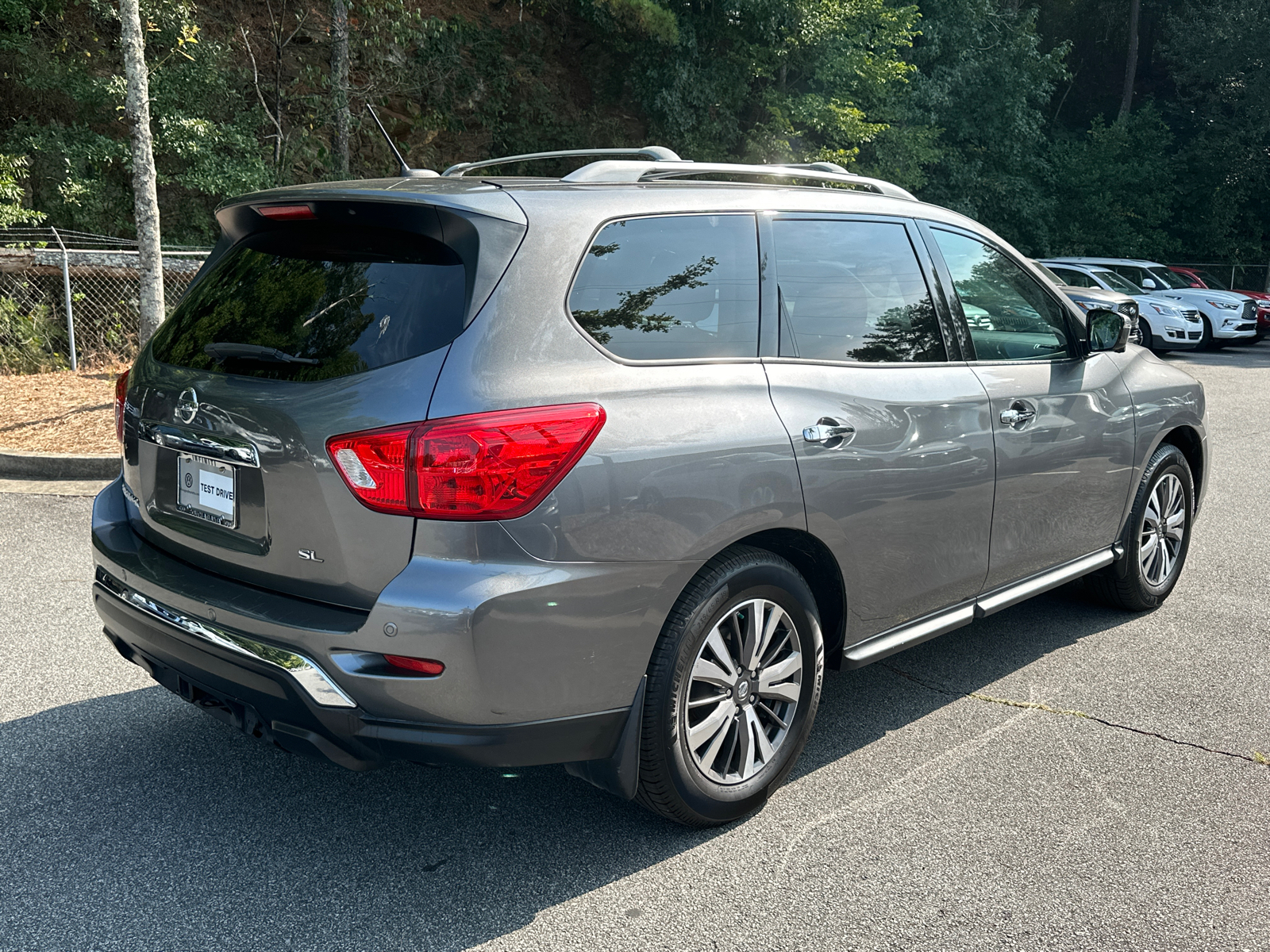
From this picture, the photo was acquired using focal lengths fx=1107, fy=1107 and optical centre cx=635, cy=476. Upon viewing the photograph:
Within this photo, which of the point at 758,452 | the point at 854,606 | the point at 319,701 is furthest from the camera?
the point at 854,606

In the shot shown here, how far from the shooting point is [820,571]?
3498 millimetres

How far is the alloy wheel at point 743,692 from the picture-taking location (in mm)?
3137

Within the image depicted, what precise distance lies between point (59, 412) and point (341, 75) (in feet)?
34.8

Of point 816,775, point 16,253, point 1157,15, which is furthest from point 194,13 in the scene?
point 1157,15

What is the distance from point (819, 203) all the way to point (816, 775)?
188 centimetres

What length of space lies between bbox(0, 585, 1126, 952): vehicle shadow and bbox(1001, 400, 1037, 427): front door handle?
113 cm

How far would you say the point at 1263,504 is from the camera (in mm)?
7570

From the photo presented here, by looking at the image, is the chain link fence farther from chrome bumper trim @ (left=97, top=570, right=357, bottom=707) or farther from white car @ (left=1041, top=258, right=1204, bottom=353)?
white car @ (left=1041, top=258, right=1204, bottom=353)

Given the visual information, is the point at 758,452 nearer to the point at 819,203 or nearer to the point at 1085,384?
the point at 819,203

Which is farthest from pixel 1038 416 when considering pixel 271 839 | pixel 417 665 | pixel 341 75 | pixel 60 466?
pixel 341 75

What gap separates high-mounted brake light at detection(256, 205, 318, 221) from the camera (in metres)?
3.13

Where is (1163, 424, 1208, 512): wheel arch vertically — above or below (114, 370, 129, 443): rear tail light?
below

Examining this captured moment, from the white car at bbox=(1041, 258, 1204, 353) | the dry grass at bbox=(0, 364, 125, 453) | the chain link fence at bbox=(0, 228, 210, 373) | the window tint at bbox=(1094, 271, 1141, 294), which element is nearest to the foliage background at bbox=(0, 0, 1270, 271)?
the chain link fence at bbox=(0, 228, 210, 373)

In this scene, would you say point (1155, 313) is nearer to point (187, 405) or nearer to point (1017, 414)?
point (1017, 414)
